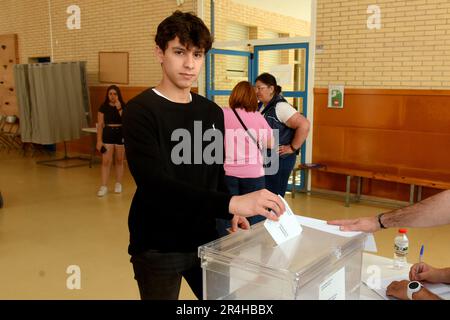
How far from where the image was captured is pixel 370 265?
193 cm

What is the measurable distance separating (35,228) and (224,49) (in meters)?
4.50

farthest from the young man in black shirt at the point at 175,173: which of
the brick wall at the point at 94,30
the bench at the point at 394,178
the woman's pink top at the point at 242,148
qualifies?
the brick wall at the point at 94,30

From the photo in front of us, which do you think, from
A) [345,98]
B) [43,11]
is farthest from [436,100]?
[43,11]

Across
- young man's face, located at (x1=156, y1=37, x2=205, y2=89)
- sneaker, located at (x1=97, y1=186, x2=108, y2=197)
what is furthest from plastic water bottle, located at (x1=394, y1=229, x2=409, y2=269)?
sneaker, located at (x1=97, y1=186, x2=108, y2=197)

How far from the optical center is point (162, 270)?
5.25 feet

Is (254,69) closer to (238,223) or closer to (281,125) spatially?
(281,125)

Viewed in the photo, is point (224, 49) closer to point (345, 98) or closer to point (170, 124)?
point (345, 98)

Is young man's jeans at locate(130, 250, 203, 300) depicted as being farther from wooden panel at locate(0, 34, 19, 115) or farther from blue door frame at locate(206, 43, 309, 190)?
wooden panel at locate(0, 34, 19, 115)

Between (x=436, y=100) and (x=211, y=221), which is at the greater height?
(x=436, y=100)

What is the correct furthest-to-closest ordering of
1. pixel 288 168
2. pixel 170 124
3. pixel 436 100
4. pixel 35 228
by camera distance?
1. pixel 436 100
2. pixel 35 228
3. pixel 288 168
4. pixel 170 124

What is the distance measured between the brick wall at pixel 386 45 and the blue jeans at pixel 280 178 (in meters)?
2.51

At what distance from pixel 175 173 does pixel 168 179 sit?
0.54ft

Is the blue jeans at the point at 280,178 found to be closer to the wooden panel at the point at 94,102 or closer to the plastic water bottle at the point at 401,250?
the plastic water bottle at the point at 401,250

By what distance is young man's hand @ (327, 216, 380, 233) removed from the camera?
1543 millimetres
